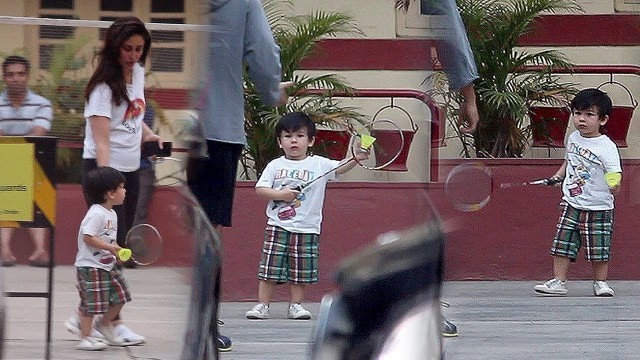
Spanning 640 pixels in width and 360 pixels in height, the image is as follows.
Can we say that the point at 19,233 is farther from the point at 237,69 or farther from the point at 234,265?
the point at 234,265

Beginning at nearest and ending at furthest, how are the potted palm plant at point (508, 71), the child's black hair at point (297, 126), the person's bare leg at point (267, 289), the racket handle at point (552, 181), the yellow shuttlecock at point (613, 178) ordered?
the child's black hair at point (297, 126) < the person's bare leg at point (267, 289) < the yellow shuttlecock at point (613, 178) < the racket handle at point (552, 181) < the potted palm plant at point (508, 71)

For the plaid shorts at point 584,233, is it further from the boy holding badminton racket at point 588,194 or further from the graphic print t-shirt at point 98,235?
the graphic print t-shirt at point 98,235

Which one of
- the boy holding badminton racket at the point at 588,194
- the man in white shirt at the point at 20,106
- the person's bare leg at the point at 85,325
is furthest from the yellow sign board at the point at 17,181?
the boy holding badminton racket at the point at 588,194

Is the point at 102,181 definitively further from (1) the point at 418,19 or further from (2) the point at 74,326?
(1) the point at 418,19

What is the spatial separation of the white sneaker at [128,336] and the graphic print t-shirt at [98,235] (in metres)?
0.15

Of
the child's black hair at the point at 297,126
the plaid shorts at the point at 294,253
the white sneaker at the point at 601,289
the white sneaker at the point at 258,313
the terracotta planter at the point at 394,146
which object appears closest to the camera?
the terracotta planter at the point at 394,146

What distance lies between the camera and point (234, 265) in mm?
7938

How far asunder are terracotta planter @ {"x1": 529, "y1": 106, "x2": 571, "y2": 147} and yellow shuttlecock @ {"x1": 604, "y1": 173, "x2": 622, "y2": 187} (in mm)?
1431

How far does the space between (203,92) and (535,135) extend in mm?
6998

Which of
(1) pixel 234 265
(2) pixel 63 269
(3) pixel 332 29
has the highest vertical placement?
(3) pixel 332 29

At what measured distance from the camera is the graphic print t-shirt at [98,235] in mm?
2740

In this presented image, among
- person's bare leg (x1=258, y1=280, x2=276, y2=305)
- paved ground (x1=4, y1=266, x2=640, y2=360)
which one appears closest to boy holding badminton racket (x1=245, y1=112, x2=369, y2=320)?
paved ground (x1=4, y1=266, x2=640, y2=360)

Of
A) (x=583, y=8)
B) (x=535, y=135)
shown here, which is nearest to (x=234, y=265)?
(x=535, y=135)

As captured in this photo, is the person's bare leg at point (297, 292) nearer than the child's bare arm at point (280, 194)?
No
